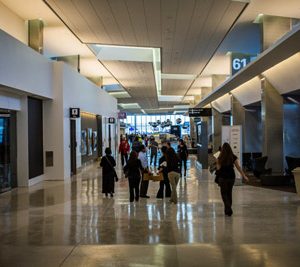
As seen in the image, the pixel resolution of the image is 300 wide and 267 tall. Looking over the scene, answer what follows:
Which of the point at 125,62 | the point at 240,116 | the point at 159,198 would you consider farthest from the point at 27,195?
the point at 240,116

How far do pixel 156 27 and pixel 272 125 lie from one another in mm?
7591

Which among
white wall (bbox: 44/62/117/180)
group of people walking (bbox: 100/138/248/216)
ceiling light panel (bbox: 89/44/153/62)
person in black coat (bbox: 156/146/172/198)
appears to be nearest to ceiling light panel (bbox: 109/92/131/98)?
ceiling light panel (bbox: 89/44/153/62)

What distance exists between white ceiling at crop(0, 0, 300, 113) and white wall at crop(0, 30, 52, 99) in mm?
1595

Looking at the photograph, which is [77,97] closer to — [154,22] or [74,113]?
[74,113]

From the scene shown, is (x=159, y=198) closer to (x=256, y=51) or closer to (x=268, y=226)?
(x=268, y=226)

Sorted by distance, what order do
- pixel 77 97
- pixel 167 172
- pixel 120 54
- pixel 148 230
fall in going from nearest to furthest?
pixel 148 230
pixel 167 172
pixel 120 54
pixel 77 97

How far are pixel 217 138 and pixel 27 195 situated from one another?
2263cm

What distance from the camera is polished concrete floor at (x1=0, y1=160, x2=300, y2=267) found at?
18.6ft

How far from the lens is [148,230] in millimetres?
7453

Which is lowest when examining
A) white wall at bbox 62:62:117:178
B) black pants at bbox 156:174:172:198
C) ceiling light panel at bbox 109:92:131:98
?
black pants at bbox 156:174:172:198

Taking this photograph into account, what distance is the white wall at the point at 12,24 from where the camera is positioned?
13387 millimetres

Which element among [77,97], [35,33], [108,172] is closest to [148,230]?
[108,172]

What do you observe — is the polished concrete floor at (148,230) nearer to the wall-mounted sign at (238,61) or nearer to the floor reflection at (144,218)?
the floor reflection at (144,218)

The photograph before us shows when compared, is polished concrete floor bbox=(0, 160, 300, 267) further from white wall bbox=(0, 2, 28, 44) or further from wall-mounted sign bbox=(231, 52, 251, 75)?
wall-mounted sign bbox=(231, 52, 251, 75)
